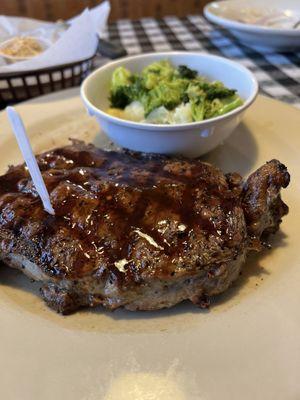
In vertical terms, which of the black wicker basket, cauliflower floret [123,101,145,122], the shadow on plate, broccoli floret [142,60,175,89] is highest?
broccoli floret [142,60,175,89]

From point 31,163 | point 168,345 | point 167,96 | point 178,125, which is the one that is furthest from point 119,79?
point 168,345

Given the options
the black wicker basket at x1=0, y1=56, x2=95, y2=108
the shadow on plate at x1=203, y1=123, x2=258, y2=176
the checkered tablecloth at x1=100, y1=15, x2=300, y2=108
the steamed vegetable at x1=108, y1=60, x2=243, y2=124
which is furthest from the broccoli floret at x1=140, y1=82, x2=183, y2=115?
the checkered tablecloth at x1=100, y1=15, x2=300, y2=108

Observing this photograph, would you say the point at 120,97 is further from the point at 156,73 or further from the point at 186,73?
the point at 186,73

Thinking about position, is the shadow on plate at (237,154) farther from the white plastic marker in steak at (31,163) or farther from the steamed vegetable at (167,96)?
the white plastic marker in steak at (31,163)

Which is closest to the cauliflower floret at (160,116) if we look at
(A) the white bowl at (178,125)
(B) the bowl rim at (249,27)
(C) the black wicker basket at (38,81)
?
(A) the white bowl at (178,125)

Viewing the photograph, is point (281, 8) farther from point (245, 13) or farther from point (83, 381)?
point (83, 381)

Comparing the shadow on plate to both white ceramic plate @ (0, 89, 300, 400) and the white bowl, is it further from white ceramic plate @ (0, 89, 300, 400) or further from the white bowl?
white ceramic plate @ (0, 89, 300, 400)

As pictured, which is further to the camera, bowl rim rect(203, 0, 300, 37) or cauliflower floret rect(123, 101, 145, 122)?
bowl rim rect(203, 0, 300, 37)

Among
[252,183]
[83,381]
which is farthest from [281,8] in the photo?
[83,381]
